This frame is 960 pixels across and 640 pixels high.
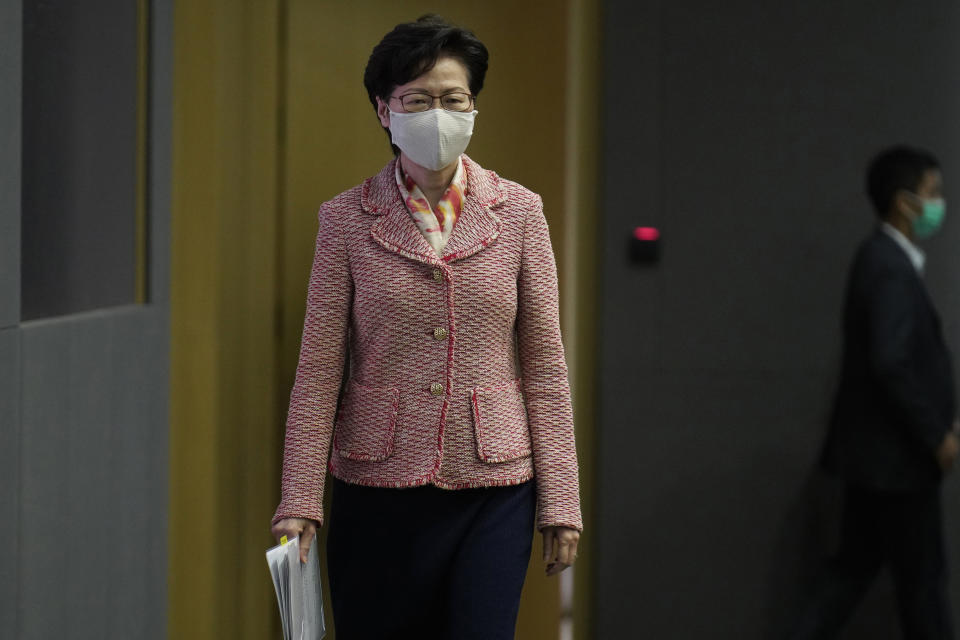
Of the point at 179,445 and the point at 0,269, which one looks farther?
the point at 179,445

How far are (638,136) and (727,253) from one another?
43 centimetres

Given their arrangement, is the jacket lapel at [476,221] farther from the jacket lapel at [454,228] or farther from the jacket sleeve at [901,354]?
the jacket sleeve at [901,354]

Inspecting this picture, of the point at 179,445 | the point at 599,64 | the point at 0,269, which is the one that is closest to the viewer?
the point at 0,269

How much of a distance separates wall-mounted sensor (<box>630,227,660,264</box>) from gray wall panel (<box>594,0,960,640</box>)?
0.03 m

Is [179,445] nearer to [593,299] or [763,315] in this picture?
[593,299]

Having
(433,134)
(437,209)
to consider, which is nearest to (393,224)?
(437,209)

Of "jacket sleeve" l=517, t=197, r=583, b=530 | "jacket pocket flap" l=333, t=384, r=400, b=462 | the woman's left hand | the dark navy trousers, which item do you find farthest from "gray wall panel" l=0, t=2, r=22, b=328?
the woman's left hand

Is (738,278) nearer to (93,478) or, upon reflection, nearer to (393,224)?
(393,224)

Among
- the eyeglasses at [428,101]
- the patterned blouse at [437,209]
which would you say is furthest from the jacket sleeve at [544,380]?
the eyeglasses at [428,101]

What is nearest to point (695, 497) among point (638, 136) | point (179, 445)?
point (638, 136)

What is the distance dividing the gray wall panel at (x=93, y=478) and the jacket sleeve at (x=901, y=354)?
197 cm

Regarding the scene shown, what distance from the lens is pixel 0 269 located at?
1.78 meters

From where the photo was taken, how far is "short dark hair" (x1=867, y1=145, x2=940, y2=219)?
329 cm

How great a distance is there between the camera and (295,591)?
7.12ft
